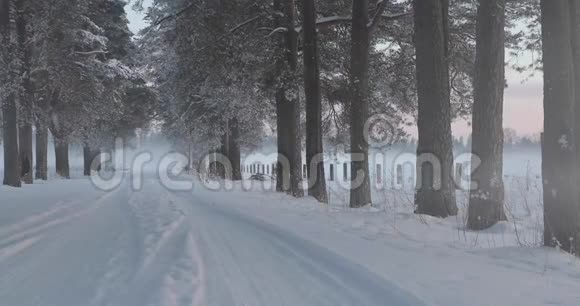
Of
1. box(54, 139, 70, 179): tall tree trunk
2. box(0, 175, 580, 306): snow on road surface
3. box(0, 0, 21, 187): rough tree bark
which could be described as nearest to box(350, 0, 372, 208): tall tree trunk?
box(0, 175, 580, 306): snow on road surface

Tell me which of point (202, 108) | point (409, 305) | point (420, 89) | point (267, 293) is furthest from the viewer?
point (202, 108)

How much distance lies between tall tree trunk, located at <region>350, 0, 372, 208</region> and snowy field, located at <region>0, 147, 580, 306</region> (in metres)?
2.98

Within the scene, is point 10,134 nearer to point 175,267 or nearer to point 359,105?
point 359,105

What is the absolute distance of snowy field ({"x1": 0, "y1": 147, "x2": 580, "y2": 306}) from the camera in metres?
4.00

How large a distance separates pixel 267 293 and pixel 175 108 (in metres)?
21.1

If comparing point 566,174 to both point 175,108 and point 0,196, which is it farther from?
point 175,108

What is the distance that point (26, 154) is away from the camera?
21.4m

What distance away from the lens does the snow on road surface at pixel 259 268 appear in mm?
3973

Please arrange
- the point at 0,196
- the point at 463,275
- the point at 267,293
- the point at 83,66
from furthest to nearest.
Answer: the point at 83,66 < the point at 0,196 < the point at 463,275 < the point at 267,293

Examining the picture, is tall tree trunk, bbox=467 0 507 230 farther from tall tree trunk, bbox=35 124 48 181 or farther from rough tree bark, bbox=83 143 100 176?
rough tree bark, bbox=83 143 100 176

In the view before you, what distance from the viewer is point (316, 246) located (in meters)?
5.91

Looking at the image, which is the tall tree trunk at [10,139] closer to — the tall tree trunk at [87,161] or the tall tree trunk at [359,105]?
the tall tree trunk at [359,105]

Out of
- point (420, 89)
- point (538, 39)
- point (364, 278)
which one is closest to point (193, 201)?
point (420, 89)

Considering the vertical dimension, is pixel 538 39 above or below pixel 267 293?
above
